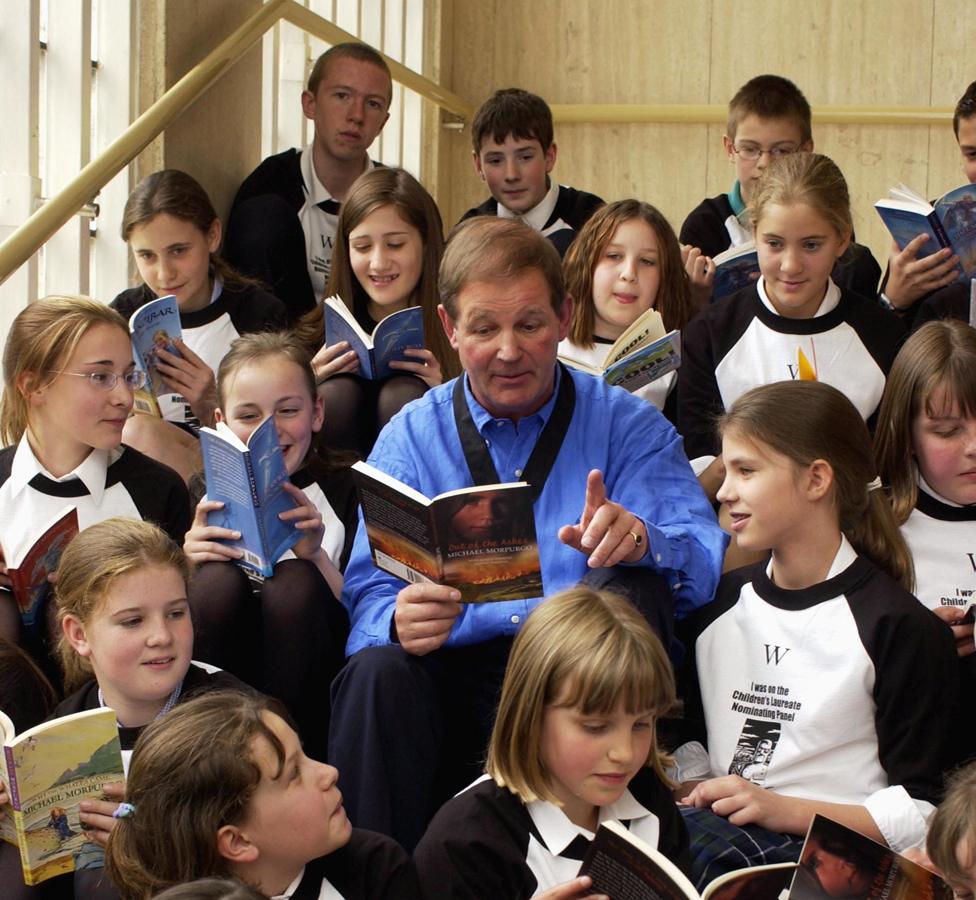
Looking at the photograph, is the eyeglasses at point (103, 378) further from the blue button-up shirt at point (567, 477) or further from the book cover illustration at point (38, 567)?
the blue button-up shirt at point (567, 477)

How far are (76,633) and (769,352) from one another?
1.81 meters

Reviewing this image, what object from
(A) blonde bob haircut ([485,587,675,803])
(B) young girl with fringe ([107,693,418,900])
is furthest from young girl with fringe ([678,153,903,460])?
(B) young girl with fringe ([107,693,418,900])

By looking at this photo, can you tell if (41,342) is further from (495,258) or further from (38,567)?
(495,258)

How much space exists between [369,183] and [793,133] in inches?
53.8

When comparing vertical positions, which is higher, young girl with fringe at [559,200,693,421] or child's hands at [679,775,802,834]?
young girl with fringe at [559,200,693,421]

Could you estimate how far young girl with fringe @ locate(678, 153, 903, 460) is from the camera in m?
3.52

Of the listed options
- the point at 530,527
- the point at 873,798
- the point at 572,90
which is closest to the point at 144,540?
the point at 530,527

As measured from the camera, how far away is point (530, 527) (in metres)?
2.29

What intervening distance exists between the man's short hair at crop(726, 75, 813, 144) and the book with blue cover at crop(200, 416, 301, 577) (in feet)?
7.32

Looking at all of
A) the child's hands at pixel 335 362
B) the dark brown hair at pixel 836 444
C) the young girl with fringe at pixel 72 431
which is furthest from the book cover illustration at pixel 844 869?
the child's hands at pixel 335 362

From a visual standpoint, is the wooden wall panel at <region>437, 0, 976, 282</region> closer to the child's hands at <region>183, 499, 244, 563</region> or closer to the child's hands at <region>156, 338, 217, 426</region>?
the child's hands at <region>156, 338, 217, 426</region>

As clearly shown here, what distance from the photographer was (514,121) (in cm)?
473

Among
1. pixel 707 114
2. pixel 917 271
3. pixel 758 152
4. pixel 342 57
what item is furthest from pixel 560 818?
pixel 707 114

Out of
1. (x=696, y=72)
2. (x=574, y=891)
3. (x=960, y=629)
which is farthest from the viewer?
(x=696, y=72)
